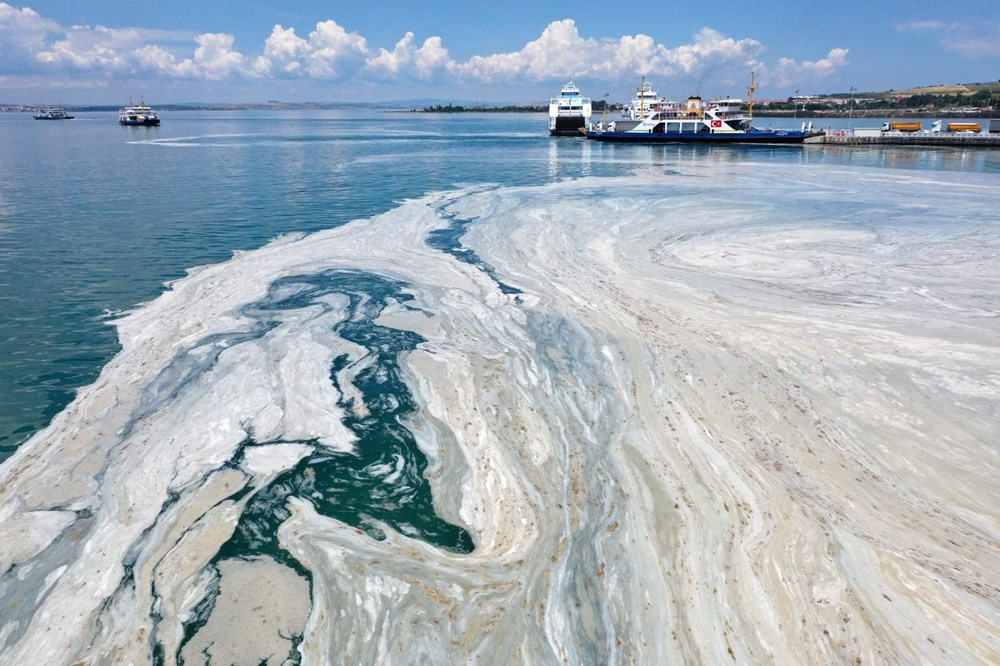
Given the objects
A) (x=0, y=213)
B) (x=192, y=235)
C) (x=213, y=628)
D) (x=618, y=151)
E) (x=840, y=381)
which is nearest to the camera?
(x=213, y=628)

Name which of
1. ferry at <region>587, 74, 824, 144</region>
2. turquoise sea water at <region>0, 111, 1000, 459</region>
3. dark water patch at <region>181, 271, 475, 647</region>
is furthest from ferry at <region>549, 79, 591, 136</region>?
dark water patch at <region>181, 271, 475, 647</region>

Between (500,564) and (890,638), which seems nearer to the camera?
(890,638)

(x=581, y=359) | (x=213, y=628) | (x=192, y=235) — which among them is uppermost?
(x=192, y=235)

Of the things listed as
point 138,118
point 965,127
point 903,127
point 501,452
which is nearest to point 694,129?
point 903,127

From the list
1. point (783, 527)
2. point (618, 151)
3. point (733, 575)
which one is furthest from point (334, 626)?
point (618, 151)

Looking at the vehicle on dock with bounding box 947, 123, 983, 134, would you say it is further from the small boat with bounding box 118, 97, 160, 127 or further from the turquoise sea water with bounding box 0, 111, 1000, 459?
the small boat with bounding box 118, 97, 160, 127

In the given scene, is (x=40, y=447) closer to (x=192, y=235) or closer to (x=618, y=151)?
(x=192, y=235)

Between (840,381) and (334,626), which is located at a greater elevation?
(840,381)
